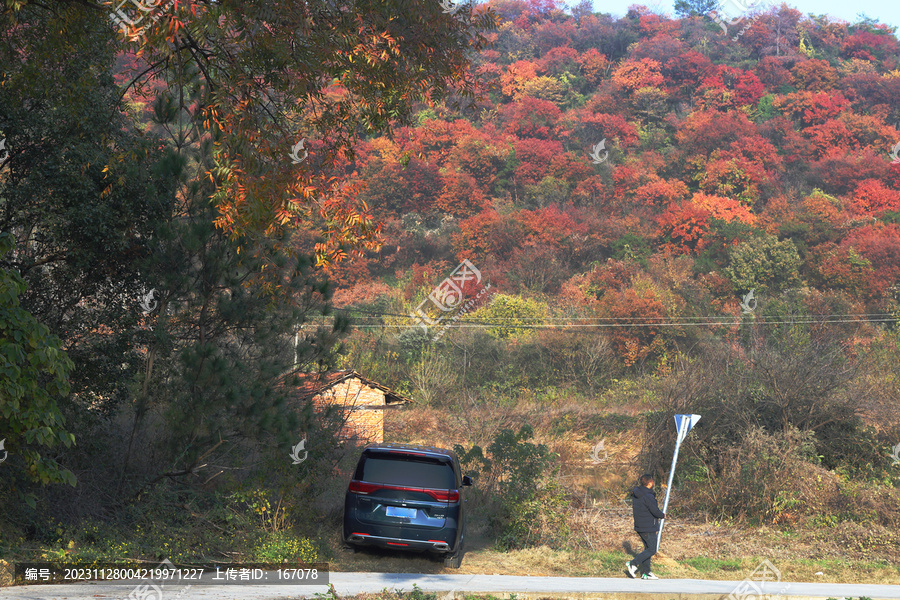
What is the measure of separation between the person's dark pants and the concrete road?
15.1 inches

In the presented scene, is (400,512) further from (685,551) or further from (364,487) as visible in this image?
(685,551)

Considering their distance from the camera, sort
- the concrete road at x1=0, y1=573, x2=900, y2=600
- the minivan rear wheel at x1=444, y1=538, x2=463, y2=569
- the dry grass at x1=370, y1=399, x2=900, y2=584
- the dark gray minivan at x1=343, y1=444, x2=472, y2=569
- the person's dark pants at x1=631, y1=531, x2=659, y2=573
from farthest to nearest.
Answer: the dry grass at x1=370, y1=399, x2=900, y2=584, the person's dark pants at x1=631, y1=531, x2=659, y2=573, the minivan rear wheel at x1=444, y1=538, x2=463, y2=569, the dark gray minivan at x1=343, y1=444, x2=472, y2=569, the concrete road at x1=0, y1=573, x2=900, y2=600

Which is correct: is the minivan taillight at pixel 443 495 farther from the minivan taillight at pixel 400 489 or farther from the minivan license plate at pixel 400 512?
the minivan license plate at pixel 400 512

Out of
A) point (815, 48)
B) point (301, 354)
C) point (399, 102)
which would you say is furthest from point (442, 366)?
point (815, 48)

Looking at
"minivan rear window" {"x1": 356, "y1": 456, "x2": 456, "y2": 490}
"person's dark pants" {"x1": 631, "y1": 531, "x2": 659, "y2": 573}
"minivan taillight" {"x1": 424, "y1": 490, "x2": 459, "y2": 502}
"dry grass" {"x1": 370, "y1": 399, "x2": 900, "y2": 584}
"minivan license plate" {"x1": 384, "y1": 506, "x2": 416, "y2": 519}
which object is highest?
"minivan rear window" {"x1": 356, "y1": 456, "x2": 456, "y2": 490}

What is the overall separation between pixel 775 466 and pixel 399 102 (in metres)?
12.4

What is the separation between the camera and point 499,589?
956 centimetres

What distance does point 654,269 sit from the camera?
168ft

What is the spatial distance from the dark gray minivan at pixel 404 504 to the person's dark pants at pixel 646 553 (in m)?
2.85

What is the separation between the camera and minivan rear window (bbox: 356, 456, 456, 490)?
35.6ft

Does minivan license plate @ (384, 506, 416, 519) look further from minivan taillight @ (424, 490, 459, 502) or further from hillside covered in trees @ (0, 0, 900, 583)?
hillside covered in trees @ (0, 0, 900, 583)

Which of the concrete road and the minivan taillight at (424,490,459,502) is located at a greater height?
the minivan taillight at (424,490,459,502)

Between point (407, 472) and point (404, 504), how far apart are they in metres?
0.47

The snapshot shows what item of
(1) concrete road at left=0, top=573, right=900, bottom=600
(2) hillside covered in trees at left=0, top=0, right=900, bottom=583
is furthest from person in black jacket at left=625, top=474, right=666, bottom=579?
(2) hillside covered in trees at left=0, top=0, right=900, bottom=583
